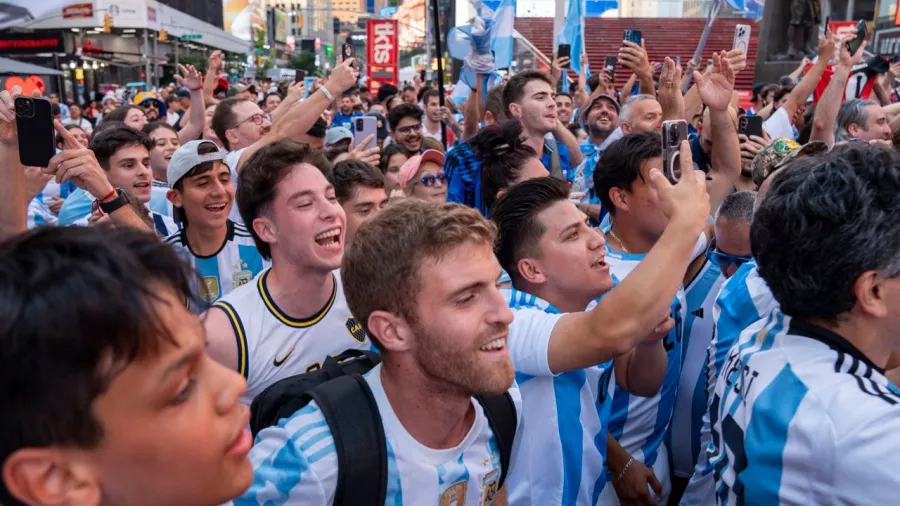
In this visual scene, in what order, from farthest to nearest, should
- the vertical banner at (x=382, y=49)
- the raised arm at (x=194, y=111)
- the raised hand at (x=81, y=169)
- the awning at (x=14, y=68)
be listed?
the awning at (x=14, y=68), the vertical banner at (x=382, y=49), the raised arm at (x=194, y=111), the raised hand at (x=81, y=169)

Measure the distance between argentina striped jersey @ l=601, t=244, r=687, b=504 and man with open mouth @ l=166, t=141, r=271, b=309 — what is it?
73.8 inches

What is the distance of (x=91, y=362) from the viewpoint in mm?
1110

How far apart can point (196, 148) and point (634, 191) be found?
2262 mm

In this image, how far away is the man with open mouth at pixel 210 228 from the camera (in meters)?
3.76

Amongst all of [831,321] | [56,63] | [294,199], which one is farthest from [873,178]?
[56,63]

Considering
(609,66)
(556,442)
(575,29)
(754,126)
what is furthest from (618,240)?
(575,29)

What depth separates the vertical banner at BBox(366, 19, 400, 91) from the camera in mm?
13571

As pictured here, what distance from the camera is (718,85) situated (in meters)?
4.59

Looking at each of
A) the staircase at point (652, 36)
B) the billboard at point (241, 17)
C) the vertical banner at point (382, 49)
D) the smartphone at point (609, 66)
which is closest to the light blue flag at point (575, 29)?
the smartphone at point (609, 66)

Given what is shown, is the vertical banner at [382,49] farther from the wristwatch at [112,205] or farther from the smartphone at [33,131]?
the smartphone at [33,131]

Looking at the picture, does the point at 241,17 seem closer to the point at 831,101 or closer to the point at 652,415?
the point at 831,101

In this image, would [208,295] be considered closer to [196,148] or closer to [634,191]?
[196,148]

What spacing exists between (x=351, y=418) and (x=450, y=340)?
327 mm

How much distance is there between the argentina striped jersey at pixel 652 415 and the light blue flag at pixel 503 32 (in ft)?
21.2
